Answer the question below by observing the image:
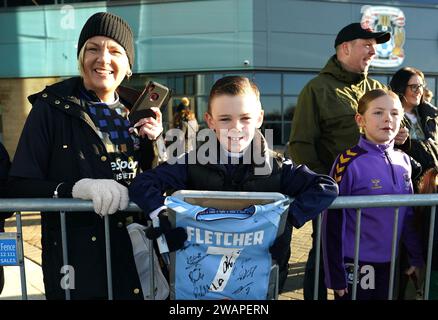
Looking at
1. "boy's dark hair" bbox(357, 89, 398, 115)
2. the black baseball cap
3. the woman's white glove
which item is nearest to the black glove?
the woman's white glove

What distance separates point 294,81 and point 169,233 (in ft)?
38.8

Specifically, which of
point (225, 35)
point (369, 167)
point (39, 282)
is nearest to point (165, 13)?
point (225, 35)

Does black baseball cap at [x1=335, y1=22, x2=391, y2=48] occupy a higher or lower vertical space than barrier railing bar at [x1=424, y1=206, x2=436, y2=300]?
higher

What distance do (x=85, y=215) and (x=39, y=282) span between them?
2.31 meters

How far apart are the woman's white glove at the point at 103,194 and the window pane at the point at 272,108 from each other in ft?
37.0

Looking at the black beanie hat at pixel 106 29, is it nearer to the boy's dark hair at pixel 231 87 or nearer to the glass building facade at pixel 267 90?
the boy's dark hair at pixel 231 87

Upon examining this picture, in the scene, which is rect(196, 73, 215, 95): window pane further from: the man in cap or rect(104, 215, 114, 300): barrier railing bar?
rect(104, 215, 114, 300): barrier railing bar

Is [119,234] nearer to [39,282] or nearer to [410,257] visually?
[410,257]

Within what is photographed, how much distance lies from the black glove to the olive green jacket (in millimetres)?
1541

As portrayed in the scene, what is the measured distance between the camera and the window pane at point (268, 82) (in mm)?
12391

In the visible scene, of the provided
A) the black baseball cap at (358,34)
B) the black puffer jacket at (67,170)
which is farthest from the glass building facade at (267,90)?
the black puffer jacket at (67,170)

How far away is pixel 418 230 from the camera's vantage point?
7.62 feet

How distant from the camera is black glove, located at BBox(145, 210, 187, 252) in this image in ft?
5.31

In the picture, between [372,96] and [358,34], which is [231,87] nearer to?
[372,96]
